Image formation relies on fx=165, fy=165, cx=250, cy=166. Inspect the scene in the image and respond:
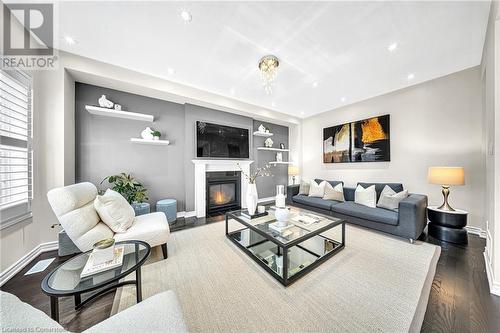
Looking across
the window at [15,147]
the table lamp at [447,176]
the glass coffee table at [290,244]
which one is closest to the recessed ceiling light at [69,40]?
the window at [15,147]

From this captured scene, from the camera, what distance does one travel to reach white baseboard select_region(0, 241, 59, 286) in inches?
Answer: 64.0

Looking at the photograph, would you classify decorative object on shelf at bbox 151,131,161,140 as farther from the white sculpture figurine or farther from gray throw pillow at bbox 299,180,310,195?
gray throw pillow at bbox 299,180,310,195

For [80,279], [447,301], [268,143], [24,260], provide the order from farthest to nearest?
1. [268,143]
2. [24,260]
3. [447,301]
4. [80,279]

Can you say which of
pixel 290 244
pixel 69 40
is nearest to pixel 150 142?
pixel 69 40

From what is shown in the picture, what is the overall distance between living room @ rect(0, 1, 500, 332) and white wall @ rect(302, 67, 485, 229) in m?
0.02

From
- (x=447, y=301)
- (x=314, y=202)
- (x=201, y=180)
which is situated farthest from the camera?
(x=201, y=180)

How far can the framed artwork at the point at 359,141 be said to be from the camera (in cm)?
351

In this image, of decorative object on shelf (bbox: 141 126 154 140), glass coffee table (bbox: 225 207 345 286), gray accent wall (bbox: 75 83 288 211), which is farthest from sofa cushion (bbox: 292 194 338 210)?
decorative object on shelf (bbox: 141 126 154 140)

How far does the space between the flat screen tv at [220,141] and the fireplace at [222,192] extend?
1.57 feet

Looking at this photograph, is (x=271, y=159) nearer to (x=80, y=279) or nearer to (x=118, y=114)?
(x=118, y=114)

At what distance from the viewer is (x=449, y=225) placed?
237cm

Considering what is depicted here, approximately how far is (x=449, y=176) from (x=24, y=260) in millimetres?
5511

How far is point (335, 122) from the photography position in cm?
438

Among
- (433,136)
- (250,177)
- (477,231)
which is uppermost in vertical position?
(433,136)
